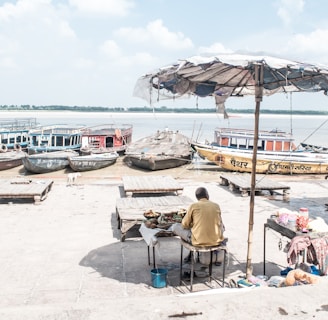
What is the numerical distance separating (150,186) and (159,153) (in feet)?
36.0

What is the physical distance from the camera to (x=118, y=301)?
4031 millimetres

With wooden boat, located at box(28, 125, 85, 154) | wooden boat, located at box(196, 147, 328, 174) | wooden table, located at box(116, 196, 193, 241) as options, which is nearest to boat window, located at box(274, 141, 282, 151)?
wooden boat, located at box(196, 147, 328, 174)

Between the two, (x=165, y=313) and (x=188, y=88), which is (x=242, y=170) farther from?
(x=165, y=313)

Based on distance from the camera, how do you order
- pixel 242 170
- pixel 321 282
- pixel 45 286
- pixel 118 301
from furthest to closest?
pixel 242 170 < pixel 45 286 < pixel 321 282 < pixel 118 301

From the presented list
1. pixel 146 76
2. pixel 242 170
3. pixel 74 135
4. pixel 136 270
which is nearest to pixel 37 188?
pixel 136 270

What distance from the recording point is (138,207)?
9.23m

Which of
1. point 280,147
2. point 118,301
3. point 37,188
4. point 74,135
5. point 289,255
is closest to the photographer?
point 118,301

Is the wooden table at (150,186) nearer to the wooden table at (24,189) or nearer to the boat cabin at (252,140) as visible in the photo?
the wooden table at (24,189)

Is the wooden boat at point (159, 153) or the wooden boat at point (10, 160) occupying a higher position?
the wooden boat at point (159, 153)

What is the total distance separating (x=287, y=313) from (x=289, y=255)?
1.75 meters

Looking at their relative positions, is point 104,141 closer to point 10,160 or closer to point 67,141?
point 67,141

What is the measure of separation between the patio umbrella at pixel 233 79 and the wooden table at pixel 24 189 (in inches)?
272

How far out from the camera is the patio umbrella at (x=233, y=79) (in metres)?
5.25

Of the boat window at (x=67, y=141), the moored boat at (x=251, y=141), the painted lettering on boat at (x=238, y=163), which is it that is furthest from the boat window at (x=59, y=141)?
the painted lettering on boat at (x=238, y=163)
